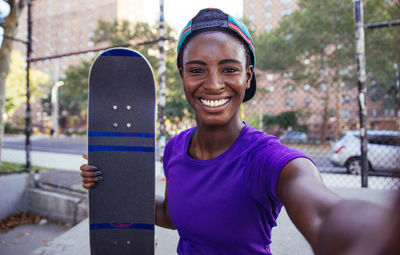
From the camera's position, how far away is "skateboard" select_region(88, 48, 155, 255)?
1.62 metres

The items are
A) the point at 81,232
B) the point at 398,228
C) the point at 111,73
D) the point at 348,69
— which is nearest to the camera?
the point at 398,228

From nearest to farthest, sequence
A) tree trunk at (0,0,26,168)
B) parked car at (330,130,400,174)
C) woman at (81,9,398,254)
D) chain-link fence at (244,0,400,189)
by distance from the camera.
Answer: woman at (81,9,398,254) < tree trunk at (0,0,26,168) < parked car at (330,130,400,174) < chain-link fence at (244,0,400,189)

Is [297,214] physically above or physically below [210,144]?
below

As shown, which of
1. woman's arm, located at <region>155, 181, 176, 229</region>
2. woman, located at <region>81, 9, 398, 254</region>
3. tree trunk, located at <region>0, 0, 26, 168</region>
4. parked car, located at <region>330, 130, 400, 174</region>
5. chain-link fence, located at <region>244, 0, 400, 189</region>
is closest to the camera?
woman, located at <region>81, 9, 398, 254</region>

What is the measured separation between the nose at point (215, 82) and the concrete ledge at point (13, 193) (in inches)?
186

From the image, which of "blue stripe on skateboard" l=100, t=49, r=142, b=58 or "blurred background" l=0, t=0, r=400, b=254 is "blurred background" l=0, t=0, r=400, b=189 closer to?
"blurred background" l=0, t=0, r=400, b=254

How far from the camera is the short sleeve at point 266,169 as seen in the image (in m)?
0.88

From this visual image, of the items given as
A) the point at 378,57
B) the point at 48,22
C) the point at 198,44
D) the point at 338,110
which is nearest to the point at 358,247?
the point at 198,44

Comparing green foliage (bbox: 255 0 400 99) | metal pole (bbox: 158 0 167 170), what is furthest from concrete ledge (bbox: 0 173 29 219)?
green foliage (bbox: 255 0 400 99)

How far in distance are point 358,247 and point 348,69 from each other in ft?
59.0

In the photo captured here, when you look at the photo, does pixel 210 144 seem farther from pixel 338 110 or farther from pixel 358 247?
pixel 338 110

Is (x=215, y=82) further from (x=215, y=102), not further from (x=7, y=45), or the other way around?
(x=7, y=45)

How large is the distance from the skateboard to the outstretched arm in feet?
3.33

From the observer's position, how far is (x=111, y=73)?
5.84ft
